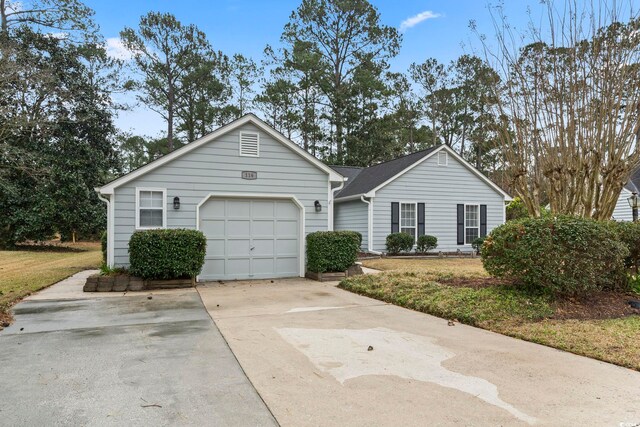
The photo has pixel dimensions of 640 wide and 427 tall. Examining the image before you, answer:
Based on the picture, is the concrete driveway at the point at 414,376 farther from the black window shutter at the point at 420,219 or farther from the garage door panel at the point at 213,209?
the black window shutter at the point at 420,219

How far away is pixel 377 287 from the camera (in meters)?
8.43

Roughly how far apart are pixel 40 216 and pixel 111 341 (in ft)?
62.9

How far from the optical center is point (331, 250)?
34.2 ft

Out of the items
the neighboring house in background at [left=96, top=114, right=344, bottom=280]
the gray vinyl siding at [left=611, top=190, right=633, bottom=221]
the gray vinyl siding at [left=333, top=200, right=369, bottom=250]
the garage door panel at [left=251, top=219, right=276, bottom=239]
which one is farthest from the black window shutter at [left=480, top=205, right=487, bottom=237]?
the garage door panel at [left=251, top=219, right=276, bottom=239]

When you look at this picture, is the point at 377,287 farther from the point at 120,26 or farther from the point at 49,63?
the point at 120,26

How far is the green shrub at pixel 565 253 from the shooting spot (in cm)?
609

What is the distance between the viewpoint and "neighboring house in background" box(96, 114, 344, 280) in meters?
9.71

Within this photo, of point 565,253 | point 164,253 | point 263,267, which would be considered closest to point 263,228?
point 263,267

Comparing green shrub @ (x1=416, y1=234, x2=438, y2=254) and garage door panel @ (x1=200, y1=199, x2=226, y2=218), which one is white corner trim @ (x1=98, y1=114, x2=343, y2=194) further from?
green shrub @ (x1=416, y1=234, x2=438, y2=254)

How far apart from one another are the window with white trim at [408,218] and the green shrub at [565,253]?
1065 cm

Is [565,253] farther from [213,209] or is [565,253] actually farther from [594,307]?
[213,209]

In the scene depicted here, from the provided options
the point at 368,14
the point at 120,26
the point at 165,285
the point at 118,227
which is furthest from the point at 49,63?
the point at 368,14

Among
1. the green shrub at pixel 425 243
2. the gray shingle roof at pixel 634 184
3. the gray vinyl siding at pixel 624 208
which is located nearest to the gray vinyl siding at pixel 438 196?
the green shrub at pixel 425 243

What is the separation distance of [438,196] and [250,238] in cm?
974
